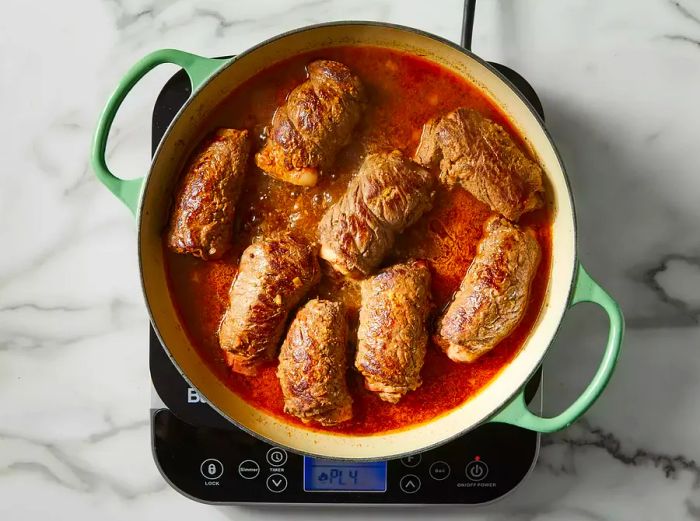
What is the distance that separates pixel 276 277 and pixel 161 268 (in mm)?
371

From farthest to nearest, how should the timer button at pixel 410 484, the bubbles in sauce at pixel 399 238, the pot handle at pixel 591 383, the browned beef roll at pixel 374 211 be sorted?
the timer button at pixel 410 484, the bubbles in sauce at pixel 399 238, the browned beef roll at pixel 374 211, the pot handle at pixel 591 383

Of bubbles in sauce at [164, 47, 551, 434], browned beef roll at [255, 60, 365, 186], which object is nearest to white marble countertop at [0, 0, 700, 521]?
bubbles in sauce at [164, 47, 551, 434]

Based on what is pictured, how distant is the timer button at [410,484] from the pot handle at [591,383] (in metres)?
0.41

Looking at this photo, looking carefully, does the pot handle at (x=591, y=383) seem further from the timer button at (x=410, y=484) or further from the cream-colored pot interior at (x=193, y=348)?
the timer button at (x=410, y=484)

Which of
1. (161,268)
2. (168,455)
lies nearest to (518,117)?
(161,268)

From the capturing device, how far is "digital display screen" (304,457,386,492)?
7.98ft

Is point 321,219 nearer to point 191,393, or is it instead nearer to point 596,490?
point 191,393

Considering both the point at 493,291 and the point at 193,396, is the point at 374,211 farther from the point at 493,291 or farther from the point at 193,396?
the point at 193,396

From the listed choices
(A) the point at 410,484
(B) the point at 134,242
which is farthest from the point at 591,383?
(B) the point at 134,242

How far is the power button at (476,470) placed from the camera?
7.94 feet

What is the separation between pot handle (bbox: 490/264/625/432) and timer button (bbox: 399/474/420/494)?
41 centimetres

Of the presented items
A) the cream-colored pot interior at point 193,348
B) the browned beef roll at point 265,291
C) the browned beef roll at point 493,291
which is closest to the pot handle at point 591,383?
the cream-colored pot interior at point 193,348

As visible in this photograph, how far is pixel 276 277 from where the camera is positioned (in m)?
2.23

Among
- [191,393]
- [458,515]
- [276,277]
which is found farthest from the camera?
[458,515]
